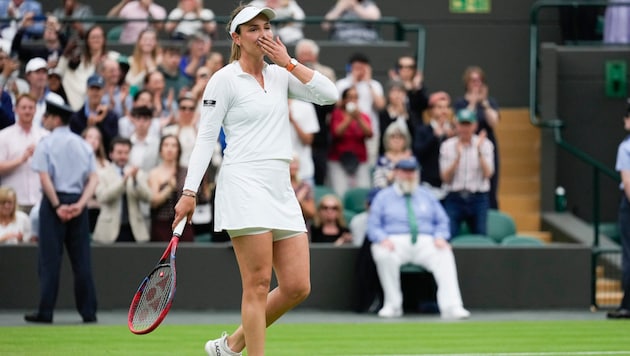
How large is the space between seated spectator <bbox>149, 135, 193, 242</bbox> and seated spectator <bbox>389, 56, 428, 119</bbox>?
132 inches

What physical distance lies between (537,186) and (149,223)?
233 inches

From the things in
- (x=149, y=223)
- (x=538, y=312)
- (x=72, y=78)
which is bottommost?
(x=538, y=312)

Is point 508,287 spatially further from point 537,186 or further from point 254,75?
point 254,75

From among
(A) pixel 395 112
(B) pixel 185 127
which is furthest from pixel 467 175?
(B) pixel 185 127

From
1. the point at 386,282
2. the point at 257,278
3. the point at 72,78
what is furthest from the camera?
the point at 72,78

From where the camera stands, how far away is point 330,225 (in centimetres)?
1391

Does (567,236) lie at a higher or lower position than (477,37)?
lower

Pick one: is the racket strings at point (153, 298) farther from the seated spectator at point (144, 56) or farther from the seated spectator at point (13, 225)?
the seated spectator at point (144, 56)

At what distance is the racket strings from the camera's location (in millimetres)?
7227

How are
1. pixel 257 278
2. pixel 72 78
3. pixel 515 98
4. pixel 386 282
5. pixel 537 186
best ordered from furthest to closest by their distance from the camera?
pixel 515 98, pixel 537 186, pixel 72 78, pixel 386 282, pixel 257 278

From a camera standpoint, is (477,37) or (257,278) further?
(477,37)

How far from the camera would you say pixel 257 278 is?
7.31 meters

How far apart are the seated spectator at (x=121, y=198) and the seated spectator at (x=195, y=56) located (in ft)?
8.19

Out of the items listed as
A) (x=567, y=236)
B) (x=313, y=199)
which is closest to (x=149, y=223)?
(x=313, y=199)
